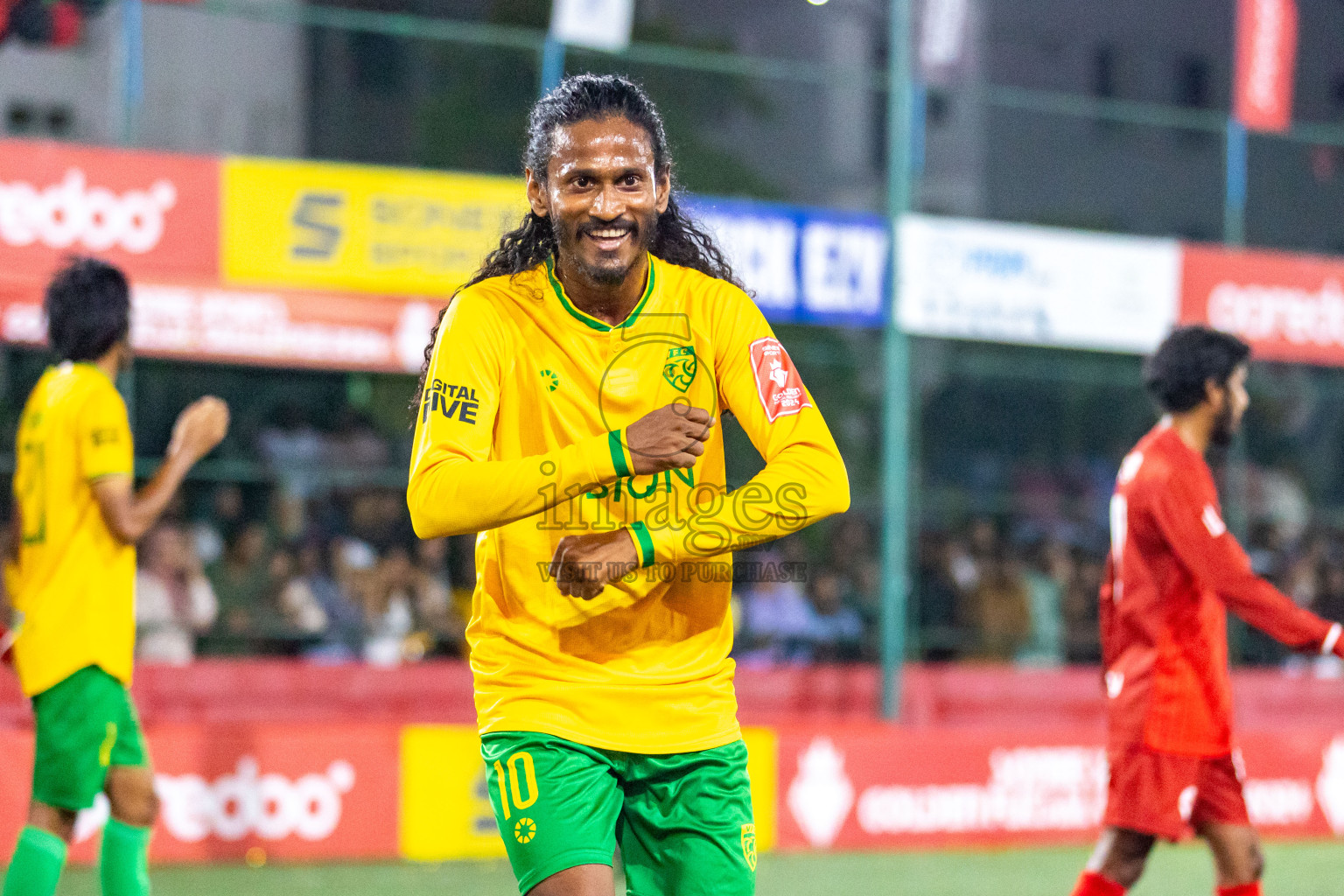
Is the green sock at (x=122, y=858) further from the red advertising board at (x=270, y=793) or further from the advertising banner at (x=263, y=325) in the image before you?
the advertising banner at (x=263, y=325)

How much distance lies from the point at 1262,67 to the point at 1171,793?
28.9 ft

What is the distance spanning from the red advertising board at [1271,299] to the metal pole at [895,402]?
2.17 metres

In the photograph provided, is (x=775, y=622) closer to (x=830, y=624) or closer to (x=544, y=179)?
(x=830, y=624)

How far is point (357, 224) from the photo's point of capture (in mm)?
9234

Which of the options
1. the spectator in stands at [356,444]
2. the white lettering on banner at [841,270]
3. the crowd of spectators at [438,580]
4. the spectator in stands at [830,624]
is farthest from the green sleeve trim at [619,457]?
the spectator in stands at [356,444]

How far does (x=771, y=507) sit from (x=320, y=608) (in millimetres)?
7187

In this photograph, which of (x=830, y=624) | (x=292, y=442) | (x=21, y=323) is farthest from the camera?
(x=830, y=624)

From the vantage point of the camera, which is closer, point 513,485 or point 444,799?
point 513,485

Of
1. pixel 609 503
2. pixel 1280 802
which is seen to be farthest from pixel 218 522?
pixel 609 503

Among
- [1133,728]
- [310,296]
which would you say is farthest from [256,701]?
[1133,728]

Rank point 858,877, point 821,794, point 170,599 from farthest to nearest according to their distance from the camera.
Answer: point 170,599 → point 821,794 → point 858,877

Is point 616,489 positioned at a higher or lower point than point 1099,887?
higher

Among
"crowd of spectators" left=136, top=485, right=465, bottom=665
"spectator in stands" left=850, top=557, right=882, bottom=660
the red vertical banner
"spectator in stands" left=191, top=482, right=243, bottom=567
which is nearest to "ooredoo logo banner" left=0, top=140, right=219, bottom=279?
"spectator in stands" left=191, top=482, right=243, bottom=567

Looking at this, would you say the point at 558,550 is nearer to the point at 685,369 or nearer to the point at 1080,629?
the point at 685,369
